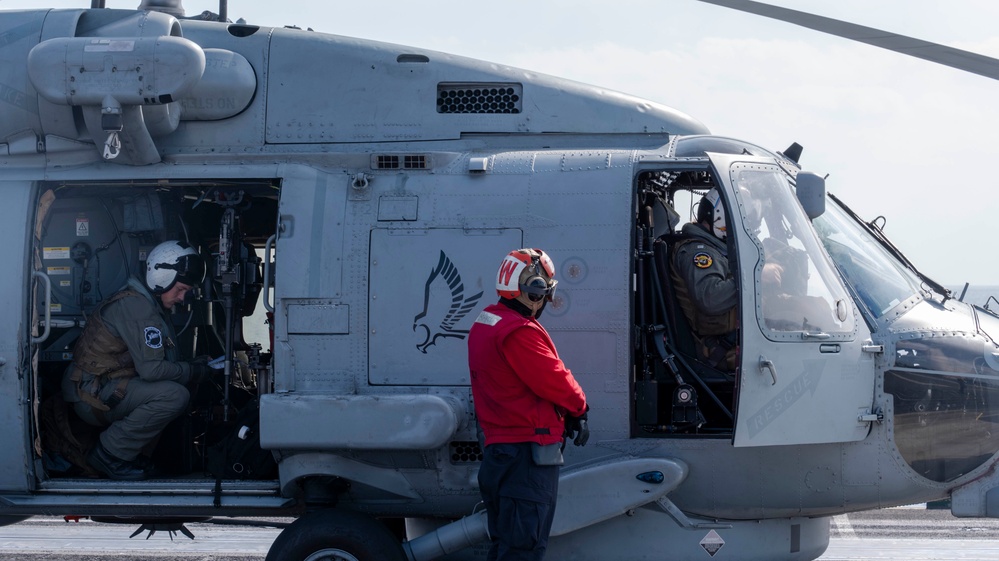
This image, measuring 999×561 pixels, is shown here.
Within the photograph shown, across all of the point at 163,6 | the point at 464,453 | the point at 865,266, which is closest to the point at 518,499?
the point at 464,453

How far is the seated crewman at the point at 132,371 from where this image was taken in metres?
6.45

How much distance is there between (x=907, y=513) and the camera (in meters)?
10.8

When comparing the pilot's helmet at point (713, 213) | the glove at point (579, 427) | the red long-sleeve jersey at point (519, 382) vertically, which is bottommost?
the glove at point (579, 427)

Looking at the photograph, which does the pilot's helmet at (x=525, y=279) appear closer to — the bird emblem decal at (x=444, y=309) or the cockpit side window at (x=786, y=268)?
the bird emblem decal at (x=444, y=309)

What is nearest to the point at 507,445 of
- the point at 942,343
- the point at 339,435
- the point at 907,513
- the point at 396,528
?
the point at 339,435

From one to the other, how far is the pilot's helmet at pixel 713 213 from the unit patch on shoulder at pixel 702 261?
0.75 ft

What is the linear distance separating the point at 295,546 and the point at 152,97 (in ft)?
8.79

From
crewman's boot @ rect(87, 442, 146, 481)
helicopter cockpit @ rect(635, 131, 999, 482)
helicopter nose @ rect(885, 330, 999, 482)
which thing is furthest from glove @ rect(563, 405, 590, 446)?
crewman's boot @ rect(87, 442, 146, 481)

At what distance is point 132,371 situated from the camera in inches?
260

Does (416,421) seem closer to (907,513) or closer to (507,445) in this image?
(507,445)

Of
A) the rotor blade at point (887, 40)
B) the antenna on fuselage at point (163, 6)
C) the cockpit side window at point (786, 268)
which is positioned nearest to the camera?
the rotor blade at point (887, 40)

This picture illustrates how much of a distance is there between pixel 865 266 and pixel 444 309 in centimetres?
248

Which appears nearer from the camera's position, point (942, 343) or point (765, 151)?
point (942, 343)

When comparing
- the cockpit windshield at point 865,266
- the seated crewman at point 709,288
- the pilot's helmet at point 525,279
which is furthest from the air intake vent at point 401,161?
the cockpit windshield at point 865,266
